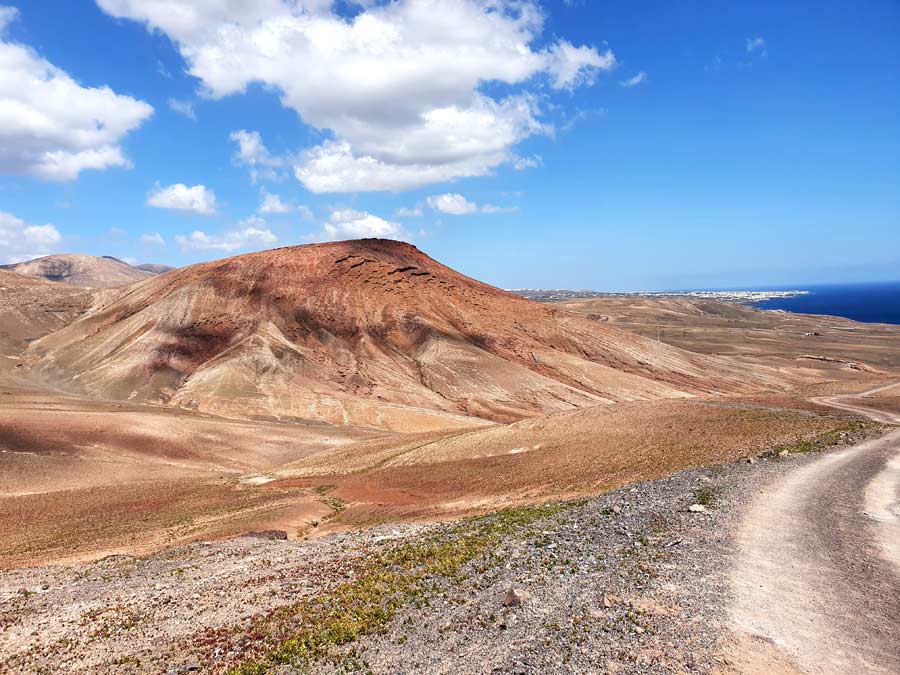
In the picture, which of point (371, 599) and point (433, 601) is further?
point (371, 599)

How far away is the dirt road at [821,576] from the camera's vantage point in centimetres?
952

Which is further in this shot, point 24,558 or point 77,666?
point 24,558

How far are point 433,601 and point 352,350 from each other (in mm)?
78260

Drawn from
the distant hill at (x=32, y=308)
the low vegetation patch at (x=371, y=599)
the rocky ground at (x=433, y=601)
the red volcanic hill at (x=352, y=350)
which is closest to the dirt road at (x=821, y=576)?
the rocky ground at (x=433, y=601)

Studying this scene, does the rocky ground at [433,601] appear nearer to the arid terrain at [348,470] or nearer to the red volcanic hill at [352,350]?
the arid terrain at [348,470]

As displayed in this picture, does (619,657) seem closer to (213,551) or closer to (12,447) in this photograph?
(213,551)

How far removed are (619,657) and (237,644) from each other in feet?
28.2

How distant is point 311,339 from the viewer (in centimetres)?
8988

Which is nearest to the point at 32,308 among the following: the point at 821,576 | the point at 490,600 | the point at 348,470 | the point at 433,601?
the point at 348,470

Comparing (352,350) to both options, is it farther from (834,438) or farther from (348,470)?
(834,438)

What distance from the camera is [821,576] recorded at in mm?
12531

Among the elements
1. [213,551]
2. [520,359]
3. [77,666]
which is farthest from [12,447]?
[520,359]

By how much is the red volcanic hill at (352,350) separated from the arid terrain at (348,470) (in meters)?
0.52

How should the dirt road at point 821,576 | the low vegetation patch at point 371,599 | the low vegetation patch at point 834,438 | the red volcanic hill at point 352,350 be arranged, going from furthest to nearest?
the red volcanic hill at point 352,350, the low vegetation patch at point 834,438, the low vegetation patch at point 371,599, the dirt road at point 821,576
